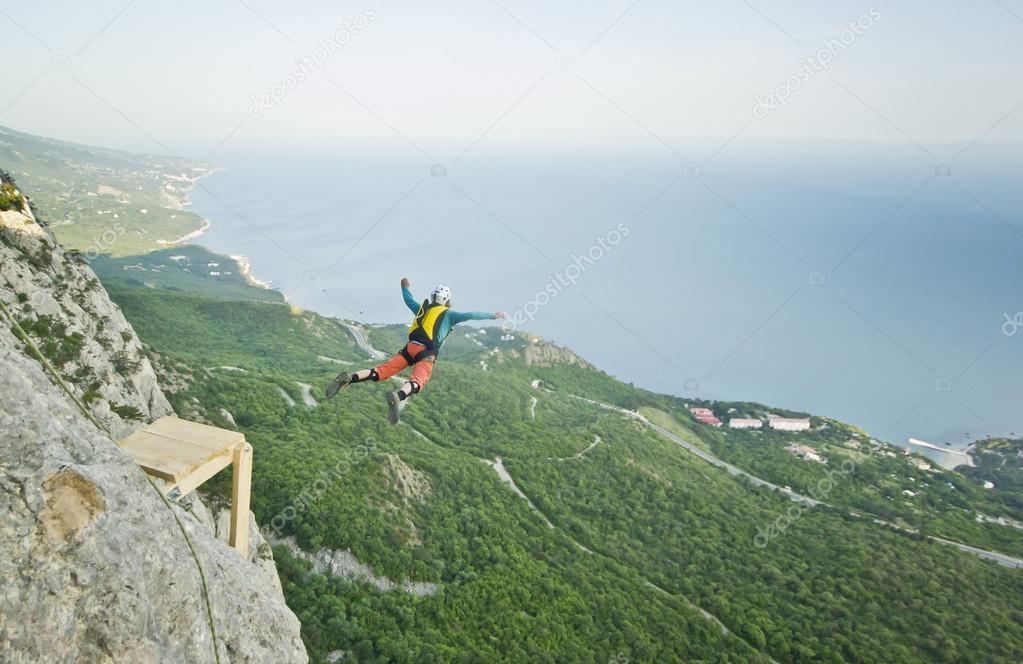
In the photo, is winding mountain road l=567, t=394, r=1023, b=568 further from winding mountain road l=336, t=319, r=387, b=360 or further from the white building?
winding mountain road l=336, t=319, r=387, b=360

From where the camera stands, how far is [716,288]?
389 ft

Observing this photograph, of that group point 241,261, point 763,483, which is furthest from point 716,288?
point 241,261

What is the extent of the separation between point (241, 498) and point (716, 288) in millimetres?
122799

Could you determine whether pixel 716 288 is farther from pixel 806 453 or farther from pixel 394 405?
pixel 394 405

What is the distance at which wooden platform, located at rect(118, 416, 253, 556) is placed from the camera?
257 inches

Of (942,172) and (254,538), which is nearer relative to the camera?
(254,538)

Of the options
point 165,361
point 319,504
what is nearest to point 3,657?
point 319,504

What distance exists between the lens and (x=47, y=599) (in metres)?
3.79

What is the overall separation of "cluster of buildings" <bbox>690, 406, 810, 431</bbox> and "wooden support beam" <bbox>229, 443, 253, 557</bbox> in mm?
49834

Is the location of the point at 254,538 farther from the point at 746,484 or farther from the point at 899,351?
the point at 899,351

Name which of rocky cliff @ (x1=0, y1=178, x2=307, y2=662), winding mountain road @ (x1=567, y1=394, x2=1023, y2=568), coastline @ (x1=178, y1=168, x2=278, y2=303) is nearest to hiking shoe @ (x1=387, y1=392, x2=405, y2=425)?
rocky cliff @ (x1=0, y1=178, x2=307, y2=662)

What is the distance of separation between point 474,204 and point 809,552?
179 m

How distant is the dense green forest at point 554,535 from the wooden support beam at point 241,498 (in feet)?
5.35

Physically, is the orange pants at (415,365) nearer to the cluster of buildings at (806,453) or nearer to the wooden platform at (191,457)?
the wooden platform at (191,457)
